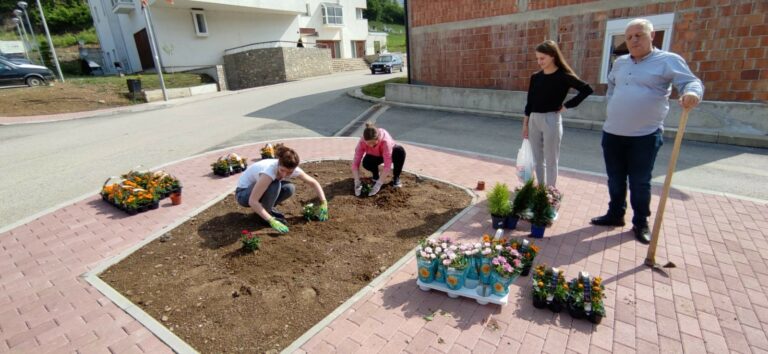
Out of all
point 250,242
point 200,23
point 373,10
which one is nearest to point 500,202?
point 250,242

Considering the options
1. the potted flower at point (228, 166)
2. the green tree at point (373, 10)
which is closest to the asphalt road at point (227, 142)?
the potted flower at point (228, 166)

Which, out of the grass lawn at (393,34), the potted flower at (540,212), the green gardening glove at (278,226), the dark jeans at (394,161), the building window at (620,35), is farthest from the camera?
the grass lawn at (393,34)

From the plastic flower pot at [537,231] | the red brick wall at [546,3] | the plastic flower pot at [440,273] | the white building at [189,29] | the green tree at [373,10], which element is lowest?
the plastic flower pot at [537,231]

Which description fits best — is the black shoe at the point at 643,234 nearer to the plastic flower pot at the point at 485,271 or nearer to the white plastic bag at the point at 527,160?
the white plastic bag at the point at 527,160

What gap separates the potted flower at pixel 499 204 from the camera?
14.1 ft

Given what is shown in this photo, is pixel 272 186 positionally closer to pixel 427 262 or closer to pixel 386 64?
pixel 427 262

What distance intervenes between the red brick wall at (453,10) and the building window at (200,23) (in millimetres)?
17436

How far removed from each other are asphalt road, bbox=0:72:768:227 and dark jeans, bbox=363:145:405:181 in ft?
9.34

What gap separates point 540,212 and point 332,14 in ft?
128

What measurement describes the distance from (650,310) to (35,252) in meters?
6.36

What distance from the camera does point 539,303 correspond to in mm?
3104

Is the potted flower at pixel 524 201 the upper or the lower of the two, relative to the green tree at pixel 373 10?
lower

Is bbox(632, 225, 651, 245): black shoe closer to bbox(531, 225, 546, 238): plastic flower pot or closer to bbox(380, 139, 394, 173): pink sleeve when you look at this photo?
bbox(531, 225, 546, 238): plastic flower pot

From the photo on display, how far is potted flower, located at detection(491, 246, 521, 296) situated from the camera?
10.1 feet
